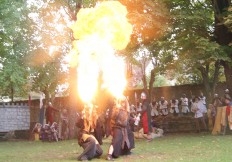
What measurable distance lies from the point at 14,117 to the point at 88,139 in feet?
56.6

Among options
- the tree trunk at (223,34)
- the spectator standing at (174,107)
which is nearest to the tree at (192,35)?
the tree trunk at (223,34)

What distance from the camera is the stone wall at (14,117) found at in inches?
1069

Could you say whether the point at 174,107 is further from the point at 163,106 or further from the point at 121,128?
the point at 121,128

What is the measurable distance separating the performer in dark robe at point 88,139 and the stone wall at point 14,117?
16277 mm

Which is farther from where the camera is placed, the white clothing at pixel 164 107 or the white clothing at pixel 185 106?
the white clothing at pixel 164 107

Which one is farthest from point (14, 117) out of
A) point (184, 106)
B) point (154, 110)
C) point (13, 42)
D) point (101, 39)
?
point (101, 39)

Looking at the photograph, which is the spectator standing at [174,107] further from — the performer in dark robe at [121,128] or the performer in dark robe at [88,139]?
the performer in dark robe at [88,139]

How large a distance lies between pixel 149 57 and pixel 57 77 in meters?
7.32

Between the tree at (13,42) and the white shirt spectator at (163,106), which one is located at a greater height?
the tree at (13,42)

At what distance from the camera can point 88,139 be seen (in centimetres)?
1213

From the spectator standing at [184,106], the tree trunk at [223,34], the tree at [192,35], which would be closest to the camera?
the tree at [192,35]

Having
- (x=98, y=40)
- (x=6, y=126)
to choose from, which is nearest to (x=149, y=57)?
(x=6, y=126)

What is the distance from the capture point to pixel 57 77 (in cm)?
2622

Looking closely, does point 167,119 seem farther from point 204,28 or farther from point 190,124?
point 204,28
